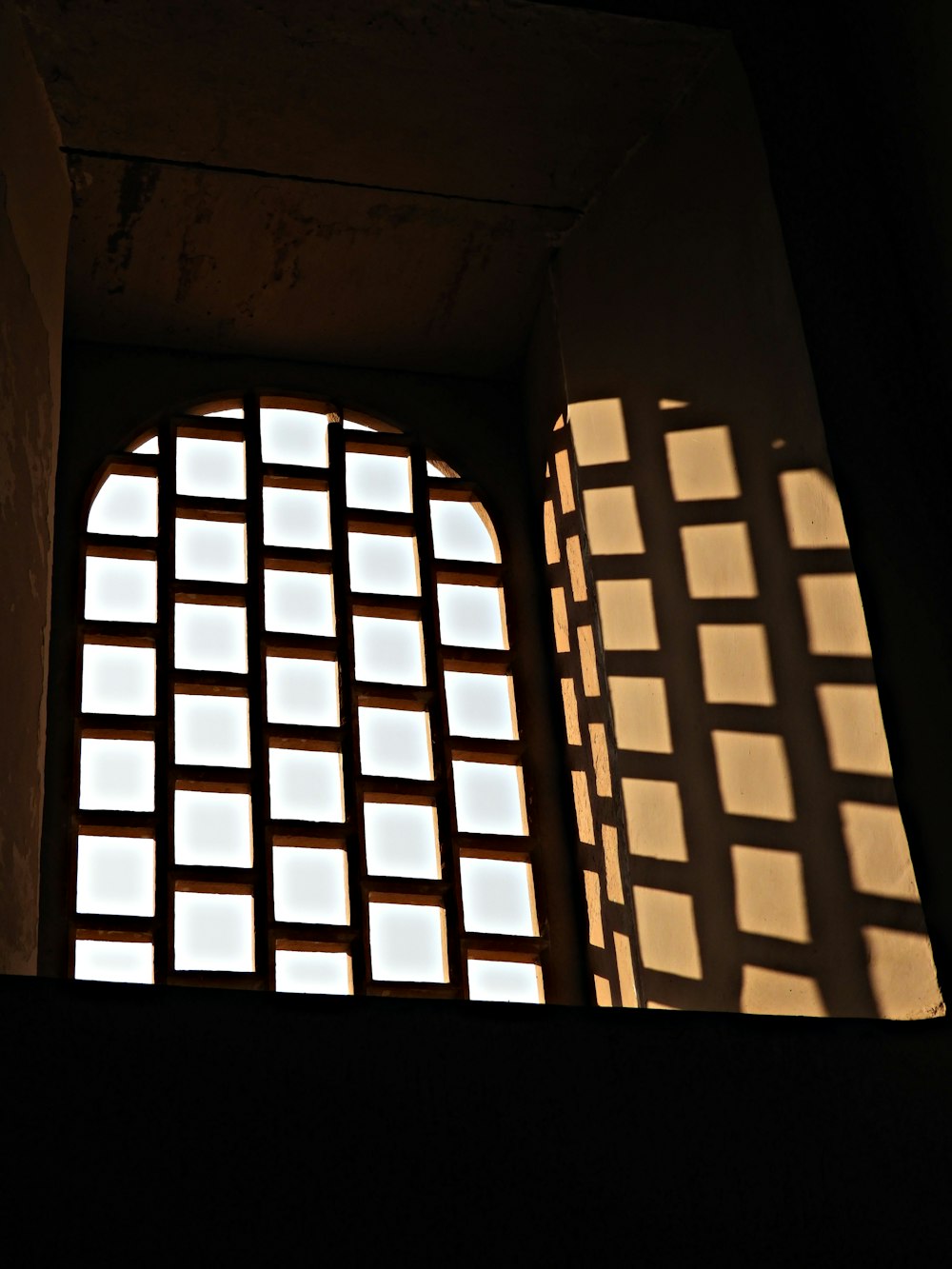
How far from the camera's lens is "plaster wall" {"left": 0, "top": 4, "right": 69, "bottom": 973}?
290 centimetres

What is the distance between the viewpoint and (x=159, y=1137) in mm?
2201

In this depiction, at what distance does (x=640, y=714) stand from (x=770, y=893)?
55 centimetres

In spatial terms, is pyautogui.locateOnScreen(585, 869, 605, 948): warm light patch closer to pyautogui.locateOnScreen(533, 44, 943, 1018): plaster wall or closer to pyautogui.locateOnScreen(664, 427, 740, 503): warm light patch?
pyautogui.locateOnScreen(533, 44, 943, 1018): plaster wall

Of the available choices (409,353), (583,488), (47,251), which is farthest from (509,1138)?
(409,353)

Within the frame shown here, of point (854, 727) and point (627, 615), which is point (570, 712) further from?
point (854, 727)

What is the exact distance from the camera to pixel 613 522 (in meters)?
3.62

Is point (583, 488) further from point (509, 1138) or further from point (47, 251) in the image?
point (509, 1138)

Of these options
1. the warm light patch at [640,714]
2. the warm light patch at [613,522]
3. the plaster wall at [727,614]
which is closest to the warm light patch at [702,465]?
the plaster wall at [727,614]

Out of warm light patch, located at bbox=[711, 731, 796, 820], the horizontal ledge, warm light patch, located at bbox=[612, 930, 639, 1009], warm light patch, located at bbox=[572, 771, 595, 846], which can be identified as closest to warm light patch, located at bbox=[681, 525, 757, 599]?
warm light patch, located at bbox=[711, 731, 796, 820]

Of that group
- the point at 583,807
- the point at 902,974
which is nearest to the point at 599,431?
the point at 583,807

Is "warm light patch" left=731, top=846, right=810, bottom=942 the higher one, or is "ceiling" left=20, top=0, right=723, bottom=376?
"ceiling" left=20, top=0, right=723, bottom=376

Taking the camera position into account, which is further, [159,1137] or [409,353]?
[409,353]

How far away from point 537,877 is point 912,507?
1168 mm

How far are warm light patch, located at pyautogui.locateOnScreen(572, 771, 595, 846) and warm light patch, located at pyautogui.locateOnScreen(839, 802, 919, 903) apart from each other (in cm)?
89
